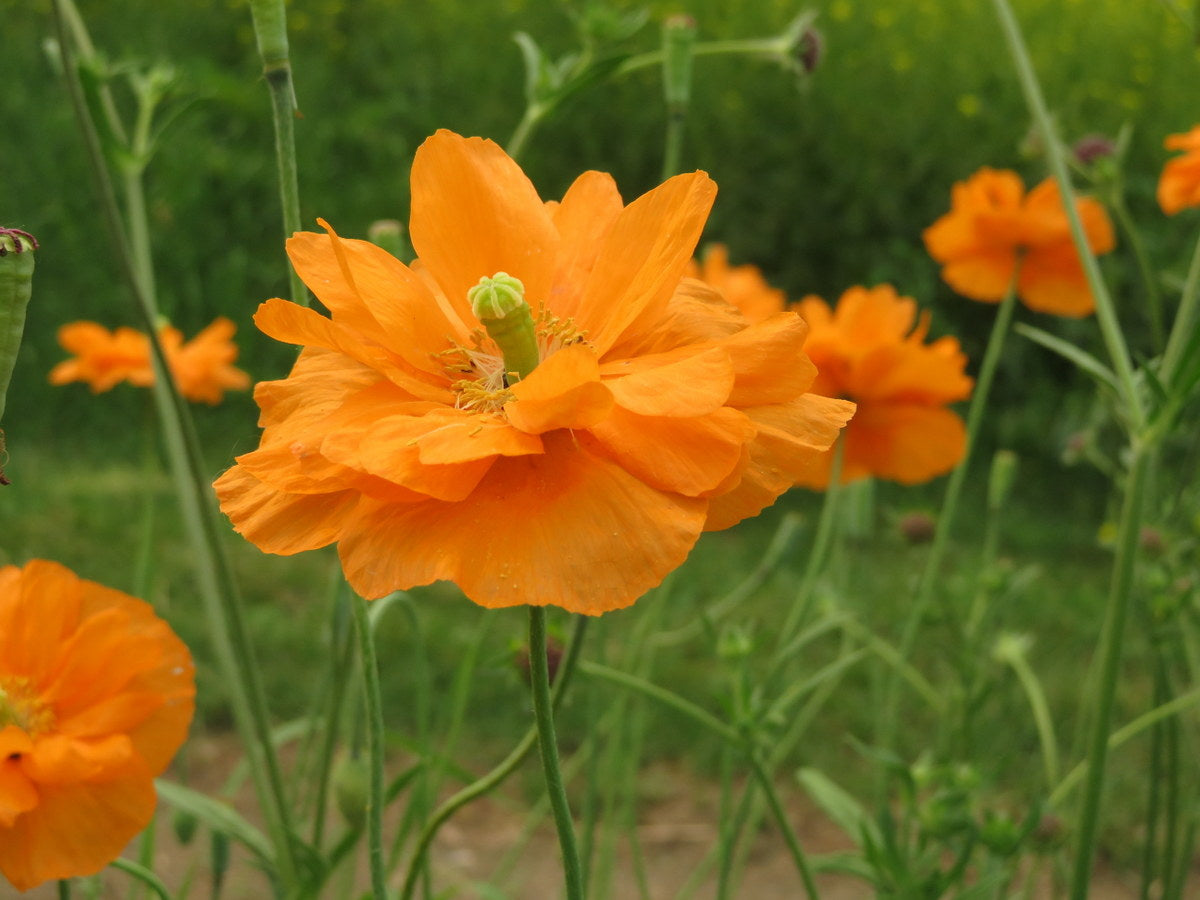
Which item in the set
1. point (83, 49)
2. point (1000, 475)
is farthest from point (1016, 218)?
point (83, 49)

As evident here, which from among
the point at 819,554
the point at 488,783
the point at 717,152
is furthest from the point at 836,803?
the point at 717,152

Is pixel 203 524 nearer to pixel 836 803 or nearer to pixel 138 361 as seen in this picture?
pixel 836 803

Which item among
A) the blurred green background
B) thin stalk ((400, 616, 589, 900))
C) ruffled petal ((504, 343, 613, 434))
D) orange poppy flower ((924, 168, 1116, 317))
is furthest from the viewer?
the blurred green background

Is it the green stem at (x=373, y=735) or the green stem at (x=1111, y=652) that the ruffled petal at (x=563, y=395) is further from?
the green stem at (x=1111, y=652)

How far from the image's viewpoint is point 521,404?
0.48m

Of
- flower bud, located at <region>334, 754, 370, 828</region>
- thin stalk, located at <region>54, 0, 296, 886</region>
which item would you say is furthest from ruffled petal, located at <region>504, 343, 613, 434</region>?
flower bud, located at <region>334, 754, 370, 828</region>

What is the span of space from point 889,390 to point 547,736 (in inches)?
28.4

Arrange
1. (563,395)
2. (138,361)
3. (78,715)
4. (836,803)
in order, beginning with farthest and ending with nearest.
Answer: (138,361) < (836,803) < (78,715) < (563,395)

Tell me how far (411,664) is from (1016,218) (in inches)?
52.1

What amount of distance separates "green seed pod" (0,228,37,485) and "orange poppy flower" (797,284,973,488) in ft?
2.35

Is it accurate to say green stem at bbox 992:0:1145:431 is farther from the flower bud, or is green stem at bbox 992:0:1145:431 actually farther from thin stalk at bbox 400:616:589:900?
the flower bud

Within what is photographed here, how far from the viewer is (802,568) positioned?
Result: 2689 millimetres

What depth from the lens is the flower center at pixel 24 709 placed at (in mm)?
684

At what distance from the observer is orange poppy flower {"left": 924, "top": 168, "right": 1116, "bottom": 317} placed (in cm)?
130
